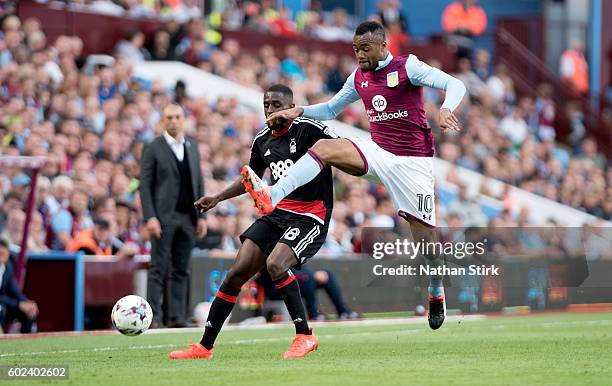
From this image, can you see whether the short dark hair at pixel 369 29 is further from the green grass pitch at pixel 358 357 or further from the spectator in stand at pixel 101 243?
the spectator in stand at pixel 101 243

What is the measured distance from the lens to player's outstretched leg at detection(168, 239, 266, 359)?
435 inches

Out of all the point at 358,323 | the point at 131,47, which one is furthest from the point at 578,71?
the point at 358,323

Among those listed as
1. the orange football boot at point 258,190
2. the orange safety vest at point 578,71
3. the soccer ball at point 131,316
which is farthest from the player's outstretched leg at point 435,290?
the orange safety vest at point 578,71

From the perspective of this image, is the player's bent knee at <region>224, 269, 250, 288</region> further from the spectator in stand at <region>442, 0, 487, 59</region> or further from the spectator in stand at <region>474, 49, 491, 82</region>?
the spectator in stand at <region>442, 0, 487, 59</region>

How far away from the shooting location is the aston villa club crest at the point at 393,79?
11555 mm

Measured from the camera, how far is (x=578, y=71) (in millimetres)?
33594

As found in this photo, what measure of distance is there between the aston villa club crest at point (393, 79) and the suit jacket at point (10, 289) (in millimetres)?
5505

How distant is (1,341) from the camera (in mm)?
13500

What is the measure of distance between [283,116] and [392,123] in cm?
108

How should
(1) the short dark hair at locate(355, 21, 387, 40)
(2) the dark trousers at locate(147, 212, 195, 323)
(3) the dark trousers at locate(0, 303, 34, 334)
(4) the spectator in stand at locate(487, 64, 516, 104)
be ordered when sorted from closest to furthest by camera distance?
(1) the short dark hair at locate(355, 21, 387, 40) < (3) the dark trousers at locate(0, 303, 34, 334) < (2) the dark trousers at locate(147, 212, 195, 323) < (4) the spectator in stand at locate(487, 64, 516, 104)

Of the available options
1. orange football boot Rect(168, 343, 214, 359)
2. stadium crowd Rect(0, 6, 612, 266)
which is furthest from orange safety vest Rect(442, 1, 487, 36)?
orange football boot Rect(168, 343, 214, 359)

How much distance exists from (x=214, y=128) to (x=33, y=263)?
5.63 metres

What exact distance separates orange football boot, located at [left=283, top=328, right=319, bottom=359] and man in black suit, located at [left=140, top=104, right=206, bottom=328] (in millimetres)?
4365

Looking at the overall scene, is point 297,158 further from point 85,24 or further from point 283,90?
point 85,24
